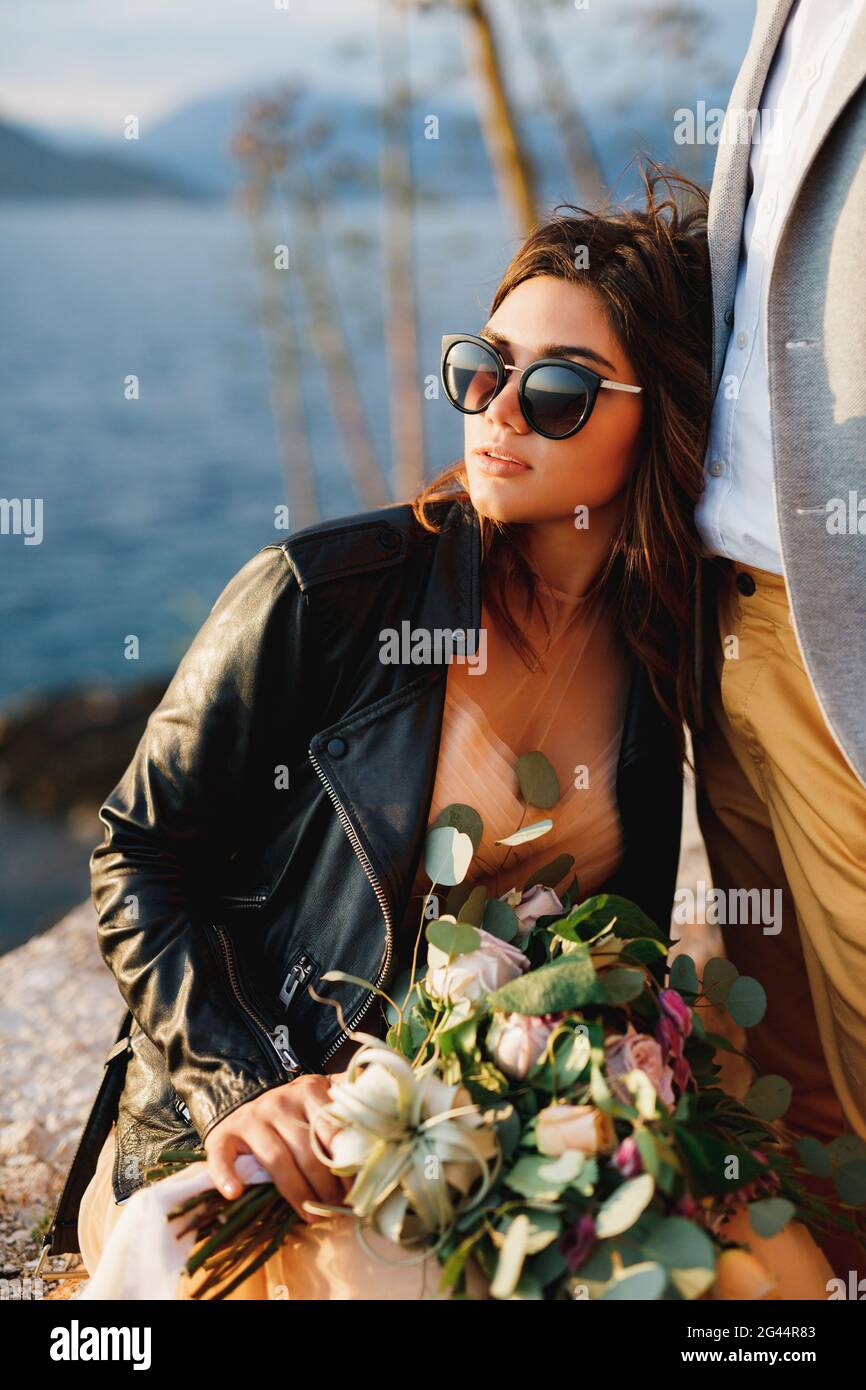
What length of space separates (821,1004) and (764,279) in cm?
142

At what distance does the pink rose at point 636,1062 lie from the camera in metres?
1.78

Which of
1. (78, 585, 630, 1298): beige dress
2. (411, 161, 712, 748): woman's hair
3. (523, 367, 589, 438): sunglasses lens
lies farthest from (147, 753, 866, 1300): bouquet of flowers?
(523, 367, 589, 438): sunglasses lens

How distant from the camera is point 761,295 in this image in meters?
2.25

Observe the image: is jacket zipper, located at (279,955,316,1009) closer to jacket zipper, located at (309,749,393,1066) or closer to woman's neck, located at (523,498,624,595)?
jacket zipper, located at (309,749,393,1066)

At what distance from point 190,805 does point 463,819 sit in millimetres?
510

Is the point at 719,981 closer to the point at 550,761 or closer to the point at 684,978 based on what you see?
the point at 684,978

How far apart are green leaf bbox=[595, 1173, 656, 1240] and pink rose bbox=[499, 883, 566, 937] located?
0.55m

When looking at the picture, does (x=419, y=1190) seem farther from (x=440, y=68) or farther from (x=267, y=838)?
(x=440, y=68)

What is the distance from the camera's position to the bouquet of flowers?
166 centimetres

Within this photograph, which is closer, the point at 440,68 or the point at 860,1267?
the point at 860,1267

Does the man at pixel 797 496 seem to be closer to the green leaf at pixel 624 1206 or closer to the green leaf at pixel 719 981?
the green leaf at pixel 719 981

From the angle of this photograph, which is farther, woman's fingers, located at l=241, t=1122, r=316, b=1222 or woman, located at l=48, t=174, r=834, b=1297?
woman, located at l=48, t=174, r=834, b=1297

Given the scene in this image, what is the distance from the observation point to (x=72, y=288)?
25266mm
